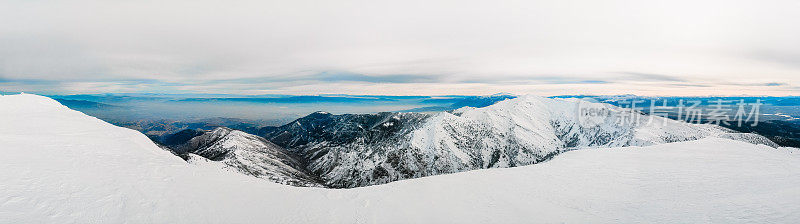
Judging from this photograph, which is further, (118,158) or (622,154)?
(622,154)

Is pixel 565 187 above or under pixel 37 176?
under

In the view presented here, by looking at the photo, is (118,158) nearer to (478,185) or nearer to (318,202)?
(318,202)

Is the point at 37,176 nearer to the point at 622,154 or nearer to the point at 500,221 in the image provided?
the point at 500,221

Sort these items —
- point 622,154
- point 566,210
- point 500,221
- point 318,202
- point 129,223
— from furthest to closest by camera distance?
point 622,154 < point 318,202 < point 566,210 < point 500,221 < point 129,223

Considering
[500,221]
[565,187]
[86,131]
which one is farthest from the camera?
[86,131]

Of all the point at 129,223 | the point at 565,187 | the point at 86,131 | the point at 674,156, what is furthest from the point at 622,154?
the point at 86,131

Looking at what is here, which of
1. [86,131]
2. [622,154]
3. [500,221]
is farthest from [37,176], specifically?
[622,154]
